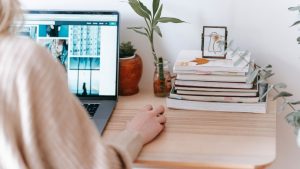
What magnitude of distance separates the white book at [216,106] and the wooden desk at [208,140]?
2cm

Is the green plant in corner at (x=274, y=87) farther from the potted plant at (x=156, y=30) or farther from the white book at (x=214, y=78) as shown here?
the potted plant at (x=156, y=30)

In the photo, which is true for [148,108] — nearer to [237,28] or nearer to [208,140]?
[208,140]

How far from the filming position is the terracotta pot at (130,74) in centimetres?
153

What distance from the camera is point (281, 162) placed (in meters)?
1.67

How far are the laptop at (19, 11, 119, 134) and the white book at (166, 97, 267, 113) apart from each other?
0.20m

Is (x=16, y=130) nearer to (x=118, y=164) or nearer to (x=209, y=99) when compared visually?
(x=118, y=164)

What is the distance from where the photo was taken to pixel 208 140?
1214mm

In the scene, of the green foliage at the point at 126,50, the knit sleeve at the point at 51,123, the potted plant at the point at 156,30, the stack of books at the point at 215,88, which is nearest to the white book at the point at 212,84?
the stack of books at the point at 215,88

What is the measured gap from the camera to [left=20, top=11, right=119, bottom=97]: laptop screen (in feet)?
4.93

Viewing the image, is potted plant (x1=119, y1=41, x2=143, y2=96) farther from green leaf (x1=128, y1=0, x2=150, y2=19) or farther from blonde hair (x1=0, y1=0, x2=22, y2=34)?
blonde hair (x1=0, y1=0, x2=22, y2=34)

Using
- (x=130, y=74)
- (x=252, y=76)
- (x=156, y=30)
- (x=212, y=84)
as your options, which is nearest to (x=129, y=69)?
(x=130, y=74)

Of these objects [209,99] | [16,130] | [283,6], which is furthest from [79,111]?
[283,6]

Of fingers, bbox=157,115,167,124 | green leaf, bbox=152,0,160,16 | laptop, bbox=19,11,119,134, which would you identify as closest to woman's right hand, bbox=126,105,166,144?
fingers, bbox=157,115,167,124

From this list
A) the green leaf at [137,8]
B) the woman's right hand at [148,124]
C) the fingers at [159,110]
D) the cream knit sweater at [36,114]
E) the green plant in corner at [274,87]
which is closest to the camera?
the cream knit sweater at [36,114]
